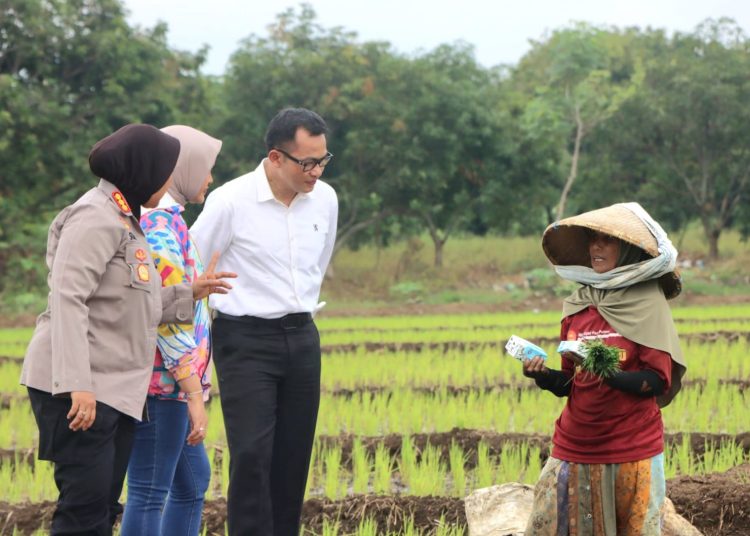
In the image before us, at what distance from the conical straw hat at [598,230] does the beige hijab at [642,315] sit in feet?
0.39

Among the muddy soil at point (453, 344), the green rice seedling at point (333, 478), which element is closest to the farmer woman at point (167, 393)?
the green rice seedling at point (333, 478)

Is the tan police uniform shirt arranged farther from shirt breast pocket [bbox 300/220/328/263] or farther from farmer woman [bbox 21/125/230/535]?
shirt breast pocket [bbox 300/220/328/263]

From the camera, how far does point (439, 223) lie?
24.8m

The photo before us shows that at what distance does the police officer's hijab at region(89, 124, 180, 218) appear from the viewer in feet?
9.95

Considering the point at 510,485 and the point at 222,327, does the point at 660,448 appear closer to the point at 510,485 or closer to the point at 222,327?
the point at 510,485

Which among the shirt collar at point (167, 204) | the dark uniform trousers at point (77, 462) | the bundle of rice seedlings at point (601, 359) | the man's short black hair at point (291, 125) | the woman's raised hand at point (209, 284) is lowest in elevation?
the dark uniform trousers at point (77, 462)

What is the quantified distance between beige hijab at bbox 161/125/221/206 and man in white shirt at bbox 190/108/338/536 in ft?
0.66

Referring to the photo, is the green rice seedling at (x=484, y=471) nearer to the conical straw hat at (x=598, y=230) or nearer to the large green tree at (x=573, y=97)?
the conical straw hat at (x=598, y=230)

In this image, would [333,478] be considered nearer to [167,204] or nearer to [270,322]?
[270,322]

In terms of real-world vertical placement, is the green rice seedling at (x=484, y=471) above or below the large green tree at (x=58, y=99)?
below

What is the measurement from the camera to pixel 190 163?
11.6ft

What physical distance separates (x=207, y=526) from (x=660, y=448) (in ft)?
7.08

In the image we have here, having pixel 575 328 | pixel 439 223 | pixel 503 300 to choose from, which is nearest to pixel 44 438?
pixel 575 328

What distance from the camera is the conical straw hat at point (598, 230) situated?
3.19 meters
